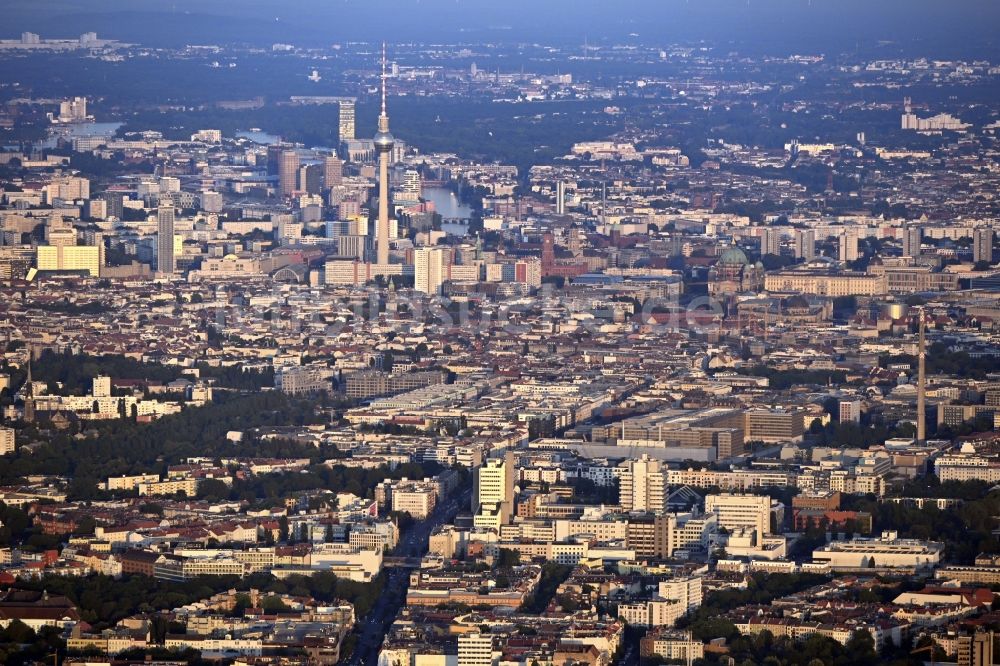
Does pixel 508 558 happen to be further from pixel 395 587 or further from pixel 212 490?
pixel 212 490

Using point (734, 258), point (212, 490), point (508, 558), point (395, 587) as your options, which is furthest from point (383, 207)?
point (395, 587)

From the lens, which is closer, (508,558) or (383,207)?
(508,558)

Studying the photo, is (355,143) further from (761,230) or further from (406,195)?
(761,230)

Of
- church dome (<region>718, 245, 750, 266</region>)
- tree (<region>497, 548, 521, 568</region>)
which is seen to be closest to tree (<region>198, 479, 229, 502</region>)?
tree (<region>497, 548, 521, 568</region>)

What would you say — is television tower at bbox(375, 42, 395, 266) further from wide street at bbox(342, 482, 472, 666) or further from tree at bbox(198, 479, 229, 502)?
wide street at bbox(342, 482, 472, 666)

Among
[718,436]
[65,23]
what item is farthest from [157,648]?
[65,23]

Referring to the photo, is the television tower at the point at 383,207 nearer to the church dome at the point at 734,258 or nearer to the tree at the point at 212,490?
the church dome at the point at 734,258

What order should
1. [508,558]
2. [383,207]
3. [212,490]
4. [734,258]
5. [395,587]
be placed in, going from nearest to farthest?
[395,587], [508,558], [212,490], [734,258], [383,207]

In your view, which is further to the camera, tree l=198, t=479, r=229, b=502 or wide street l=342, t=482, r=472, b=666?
tree l=198, t=479, r=229, b=502

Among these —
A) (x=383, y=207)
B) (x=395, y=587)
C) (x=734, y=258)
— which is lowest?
(x=734, y=258)

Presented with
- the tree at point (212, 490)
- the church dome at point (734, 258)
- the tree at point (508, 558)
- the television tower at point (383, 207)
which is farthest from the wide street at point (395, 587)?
the television tower at point (383, 207)

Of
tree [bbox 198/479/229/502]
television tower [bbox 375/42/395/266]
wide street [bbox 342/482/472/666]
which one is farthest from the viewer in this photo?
television tower [bbox 375/42/395/266]

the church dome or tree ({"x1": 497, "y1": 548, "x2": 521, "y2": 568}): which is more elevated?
tree ({"x1": 497, "y1": 548, "x2": 521, "y2": 568})
